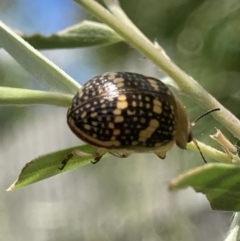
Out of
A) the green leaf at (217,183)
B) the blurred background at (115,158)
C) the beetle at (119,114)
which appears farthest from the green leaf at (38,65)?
the blurred background at (115,158)

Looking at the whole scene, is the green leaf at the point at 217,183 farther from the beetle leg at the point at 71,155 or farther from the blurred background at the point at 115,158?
the blurred background at the point at 115,158

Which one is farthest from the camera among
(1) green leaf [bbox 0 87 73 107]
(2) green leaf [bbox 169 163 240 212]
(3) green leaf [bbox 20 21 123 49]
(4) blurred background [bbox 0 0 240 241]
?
(4) blurred background [bbox 0 0 240 241]

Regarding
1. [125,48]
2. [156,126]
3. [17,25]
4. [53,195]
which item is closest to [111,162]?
[53,195]

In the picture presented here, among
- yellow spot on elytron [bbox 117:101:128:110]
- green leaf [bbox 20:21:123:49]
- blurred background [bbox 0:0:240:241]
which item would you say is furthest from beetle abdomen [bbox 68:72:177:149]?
blurred background [bbox 0:0:240:241]

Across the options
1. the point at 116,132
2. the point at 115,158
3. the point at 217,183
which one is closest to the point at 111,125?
the point at 116,132

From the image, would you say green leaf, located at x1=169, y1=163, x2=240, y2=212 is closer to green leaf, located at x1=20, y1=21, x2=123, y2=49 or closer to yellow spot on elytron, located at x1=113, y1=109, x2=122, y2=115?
yellow spot on elytron, located at x1=113, y1=109, x2=122, y2=115

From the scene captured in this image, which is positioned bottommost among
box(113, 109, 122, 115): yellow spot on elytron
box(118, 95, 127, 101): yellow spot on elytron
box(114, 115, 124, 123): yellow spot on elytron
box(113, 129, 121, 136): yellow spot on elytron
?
box(113, 129, 121, 136): yellow spot on elytron
